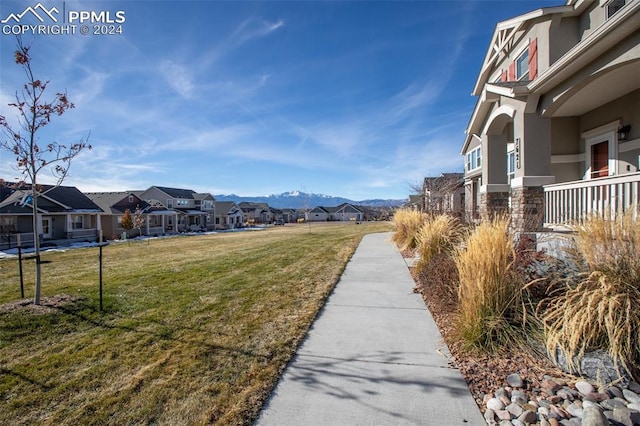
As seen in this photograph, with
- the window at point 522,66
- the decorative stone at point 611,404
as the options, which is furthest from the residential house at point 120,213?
the decorative stone at point 611,404

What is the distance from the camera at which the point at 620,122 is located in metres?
7.85

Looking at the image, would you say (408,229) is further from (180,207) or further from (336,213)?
(336,213)

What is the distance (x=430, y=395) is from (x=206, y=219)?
167 feet

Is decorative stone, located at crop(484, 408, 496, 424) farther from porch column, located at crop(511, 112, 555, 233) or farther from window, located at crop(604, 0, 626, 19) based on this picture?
window, located at crop(604, 0, 626, 19)

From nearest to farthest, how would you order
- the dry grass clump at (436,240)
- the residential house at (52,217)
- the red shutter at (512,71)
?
the dry grass clump at (436,240) < the red shutter at (512,71) < the residential house at (52,217)

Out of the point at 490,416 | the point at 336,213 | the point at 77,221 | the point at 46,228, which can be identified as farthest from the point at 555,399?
the point at 336,213

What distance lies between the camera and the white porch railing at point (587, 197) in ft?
16.1

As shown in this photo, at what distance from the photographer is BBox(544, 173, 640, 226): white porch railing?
4.91 meters

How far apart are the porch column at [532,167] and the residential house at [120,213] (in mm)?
34113

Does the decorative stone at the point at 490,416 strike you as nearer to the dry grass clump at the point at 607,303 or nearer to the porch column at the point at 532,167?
the dry grass clump at the point at 607,303

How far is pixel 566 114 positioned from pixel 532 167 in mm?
3364

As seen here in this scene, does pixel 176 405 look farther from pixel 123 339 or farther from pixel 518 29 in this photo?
pixel 518 29

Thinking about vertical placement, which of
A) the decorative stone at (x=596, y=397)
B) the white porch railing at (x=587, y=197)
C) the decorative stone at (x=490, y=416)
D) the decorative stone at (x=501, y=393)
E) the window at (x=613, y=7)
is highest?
the window at (x=613, y=7)

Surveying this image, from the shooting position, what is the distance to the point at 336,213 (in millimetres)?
81062
